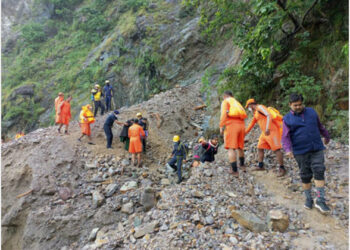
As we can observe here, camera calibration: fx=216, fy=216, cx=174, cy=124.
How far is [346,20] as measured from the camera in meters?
5.16

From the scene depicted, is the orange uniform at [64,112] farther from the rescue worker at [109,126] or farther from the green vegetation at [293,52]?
the green vegetation at [293,52]

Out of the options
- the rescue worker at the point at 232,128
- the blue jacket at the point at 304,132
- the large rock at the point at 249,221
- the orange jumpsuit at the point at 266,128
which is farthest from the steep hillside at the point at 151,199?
the blue jacket at the point at 304,132

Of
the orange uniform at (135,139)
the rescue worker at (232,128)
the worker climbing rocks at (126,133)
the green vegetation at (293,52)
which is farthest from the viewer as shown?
the worker climbing rocks at (126,133)

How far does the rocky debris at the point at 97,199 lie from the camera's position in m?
6.17

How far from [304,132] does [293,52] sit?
378cm

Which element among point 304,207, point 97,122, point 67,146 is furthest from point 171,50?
point 304,207

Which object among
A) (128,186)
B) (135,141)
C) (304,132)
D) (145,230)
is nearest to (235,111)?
(304,132)

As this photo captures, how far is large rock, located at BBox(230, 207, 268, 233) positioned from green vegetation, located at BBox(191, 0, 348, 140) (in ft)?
9.39

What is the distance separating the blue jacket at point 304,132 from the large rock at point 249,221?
1.17 meters

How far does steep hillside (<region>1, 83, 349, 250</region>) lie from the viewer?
3100 millimetres

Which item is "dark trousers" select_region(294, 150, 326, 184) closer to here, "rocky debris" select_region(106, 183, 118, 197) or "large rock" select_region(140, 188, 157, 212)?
"large rock" select_region(140, 188, 157, 212)

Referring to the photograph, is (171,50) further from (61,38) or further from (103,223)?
(61,38)

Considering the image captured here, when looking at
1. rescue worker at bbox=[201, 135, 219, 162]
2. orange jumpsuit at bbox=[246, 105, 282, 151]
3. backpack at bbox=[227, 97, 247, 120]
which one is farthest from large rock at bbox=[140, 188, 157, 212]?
orange jumpsuit at bbox=[246, 105, 282, 151]

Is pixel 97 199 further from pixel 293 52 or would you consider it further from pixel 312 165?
pixel 293 52
